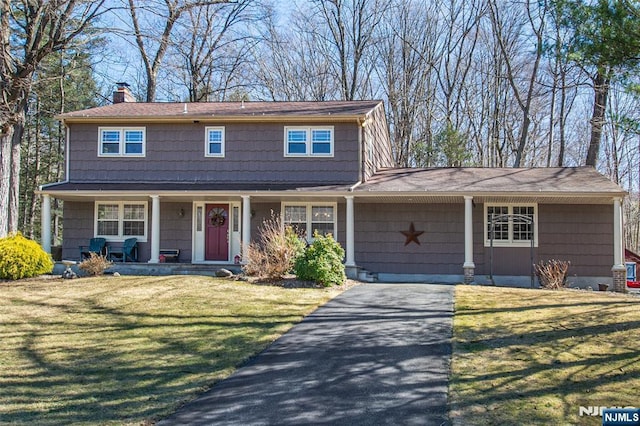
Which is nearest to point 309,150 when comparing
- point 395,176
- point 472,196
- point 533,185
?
point 395,176

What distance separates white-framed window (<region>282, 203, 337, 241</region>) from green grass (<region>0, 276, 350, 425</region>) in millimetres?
4575

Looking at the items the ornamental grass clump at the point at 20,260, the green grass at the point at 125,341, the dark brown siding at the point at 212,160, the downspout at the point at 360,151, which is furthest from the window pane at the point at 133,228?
the downspout at the point at 360,151

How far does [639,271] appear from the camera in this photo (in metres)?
20.8

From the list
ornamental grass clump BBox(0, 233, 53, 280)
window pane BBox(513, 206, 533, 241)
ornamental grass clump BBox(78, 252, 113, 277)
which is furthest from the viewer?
window pane BBox(513, 206, 533, 241)

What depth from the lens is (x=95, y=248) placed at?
18031 mm

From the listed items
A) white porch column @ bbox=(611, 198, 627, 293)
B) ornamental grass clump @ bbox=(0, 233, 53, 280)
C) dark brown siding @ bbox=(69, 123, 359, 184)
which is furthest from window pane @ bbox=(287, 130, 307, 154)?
white porch column @ bbox=(611, 198, 627, 293)

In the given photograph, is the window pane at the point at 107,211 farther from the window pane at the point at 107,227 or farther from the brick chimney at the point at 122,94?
the brick chimney at the point at 122,94

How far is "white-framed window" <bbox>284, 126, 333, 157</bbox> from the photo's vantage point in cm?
1788

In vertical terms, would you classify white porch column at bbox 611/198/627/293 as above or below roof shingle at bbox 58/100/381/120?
below

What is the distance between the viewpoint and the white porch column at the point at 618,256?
15555 mm

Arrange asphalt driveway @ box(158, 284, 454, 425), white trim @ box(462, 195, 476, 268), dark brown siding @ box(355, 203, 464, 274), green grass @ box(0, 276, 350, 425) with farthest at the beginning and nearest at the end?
dark brown siding @ box(355, 203, 464, 274) → white trim @ box(462, 195, 476, 268) → green grass @ box(0, 276, 350, 425) → asphalt driveway @ box(158, 284, 454, 425)

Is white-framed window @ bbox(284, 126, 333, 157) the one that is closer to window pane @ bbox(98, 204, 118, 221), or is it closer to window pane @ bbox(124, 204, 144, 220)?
window pane @ bbox(124, 204, 144, 220)

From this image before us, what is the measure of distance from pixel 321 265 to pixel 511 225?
7214mm

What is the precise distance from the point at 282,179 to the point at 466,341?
11097 millimetres
